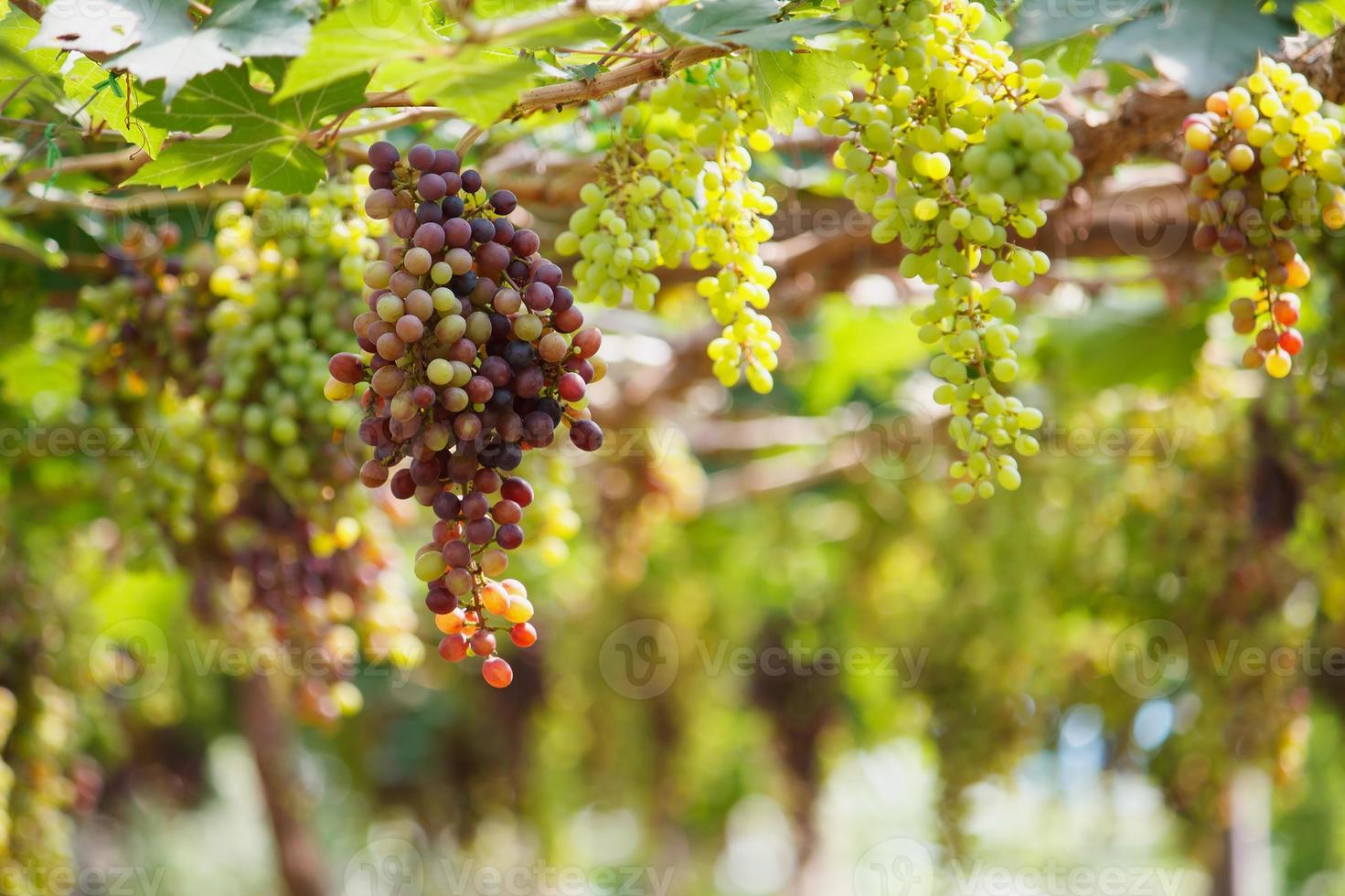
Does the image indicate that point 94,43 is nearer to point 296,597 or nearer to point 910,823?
point 296,597

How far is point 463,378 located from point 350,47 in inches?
12.6

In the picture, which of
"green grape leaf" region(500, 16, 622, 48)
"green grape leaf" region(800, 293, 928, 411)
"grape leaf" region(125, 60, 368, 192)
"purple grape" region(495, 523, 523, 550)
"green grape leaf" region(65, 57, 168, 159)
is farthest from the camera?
"green grape leaf" region(800, 293, 928, 411)

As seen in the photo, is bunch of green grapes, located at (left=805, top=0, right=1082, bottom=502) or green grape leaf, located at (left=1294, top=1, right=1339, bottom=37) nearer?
bunch of green grapes, located at (left=805, top=0, right=1082, bottom=502)

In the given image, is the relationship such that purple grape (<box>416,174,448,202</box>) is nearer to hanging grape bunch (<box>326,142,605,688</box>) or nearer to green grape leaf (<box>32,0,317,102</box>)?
hanging grape bunch (<box>326,142,605,688</box>)

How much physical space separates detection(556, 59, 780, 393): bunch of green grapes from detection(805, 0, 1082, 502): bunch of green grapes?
14 cm

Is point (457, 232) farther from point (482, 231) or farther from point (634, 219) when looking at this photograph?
point (634, 219)

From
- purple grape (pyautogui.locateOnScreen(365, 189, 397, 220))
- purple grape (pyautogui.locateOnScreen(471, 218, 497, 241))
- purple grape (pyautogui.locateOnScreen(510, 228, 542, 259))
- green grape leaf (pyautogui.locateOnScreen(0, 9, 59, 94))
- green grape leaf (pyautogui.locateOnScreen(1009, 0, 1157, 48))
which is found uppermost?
green grape leaf (pyautogui.locateOnScreen(1009, 0, 1157, 48))

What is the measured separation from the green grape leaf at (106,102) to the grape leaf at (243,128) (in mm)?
53

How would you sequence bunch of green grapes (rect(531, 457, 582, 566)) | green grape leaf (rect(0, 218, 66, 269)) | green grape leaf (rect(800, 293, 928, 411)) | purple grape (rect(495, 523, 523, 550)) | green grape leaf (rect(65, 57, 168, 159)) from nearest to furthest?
purple grape (rect(495, 523, 523, 550))
green grape leaf (rect(65, 57, 168, 159))
green grape leaf (rect(0, 218, 66, 269))
bunch of green grapes (rect(531, 457, 582, 566))
green grape leaf (rect(800, 293, 928, 411))

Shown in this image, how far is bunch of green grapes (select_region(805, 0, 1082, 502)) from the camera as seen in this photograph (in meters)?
1.19

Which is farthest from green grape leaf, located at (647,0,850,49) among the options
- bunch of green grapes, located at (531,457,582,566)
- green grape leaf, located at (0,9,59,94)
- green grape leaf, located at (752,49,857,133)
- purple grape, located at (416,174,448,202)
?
bunch of green grapes, located at (531,457,582,566)

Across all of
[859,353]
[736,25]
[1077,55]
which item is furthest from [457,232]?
[859,353]

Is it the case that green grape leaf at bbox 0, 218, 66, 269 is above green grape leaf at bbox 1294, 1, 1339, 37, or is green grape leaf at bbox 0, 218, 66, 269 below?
below

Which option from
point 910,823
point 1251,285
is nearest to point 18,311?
point 1251,285
